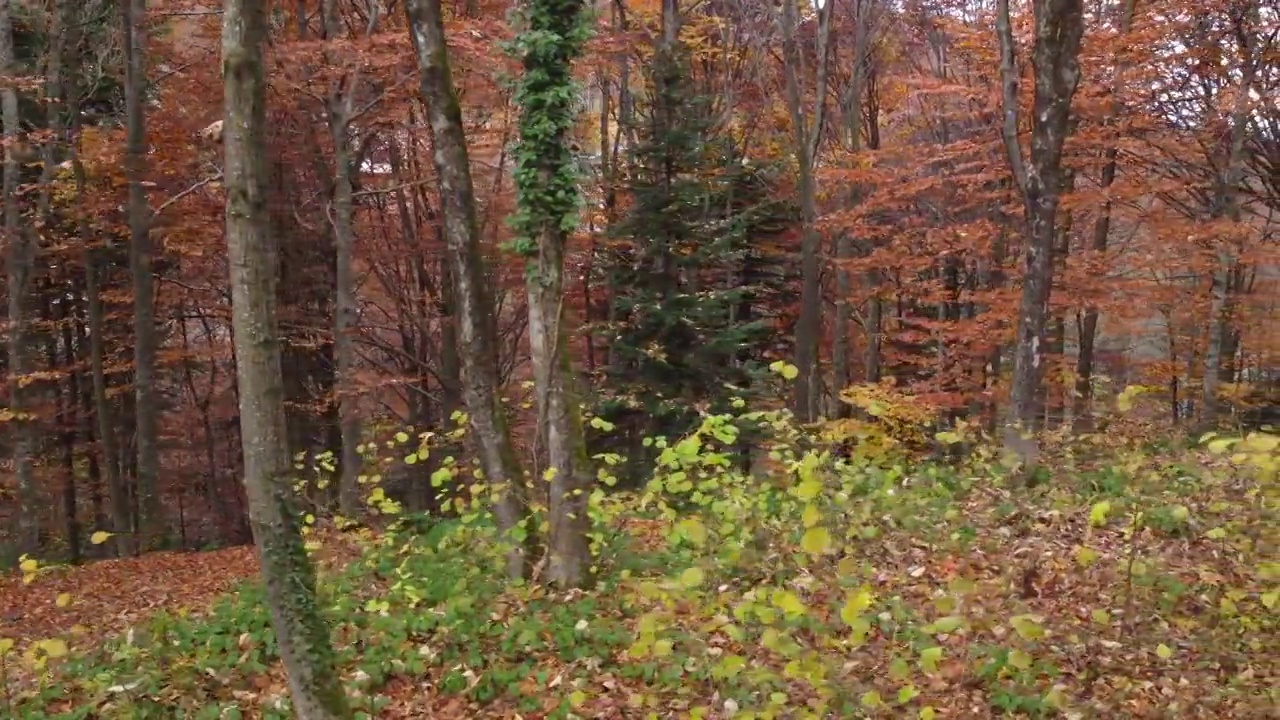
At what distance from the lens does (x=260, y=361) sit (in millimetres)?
4621

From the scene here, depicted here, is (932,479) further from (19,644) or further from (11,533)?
(11,533)

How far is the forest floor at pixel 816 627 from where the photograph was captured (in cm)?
465

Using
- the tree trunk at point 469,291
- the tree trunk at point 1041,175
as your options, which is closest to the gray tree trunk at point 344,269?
the tree trunk at point 469,291

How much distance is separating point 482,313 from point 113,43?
43.6 feet

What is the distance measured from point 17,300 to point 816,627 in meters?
15.4

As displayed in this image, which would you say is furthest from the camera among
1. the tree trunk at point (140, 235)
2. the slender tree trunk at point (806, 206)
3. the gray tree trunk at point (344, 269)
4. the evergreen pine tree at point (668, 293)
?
the slender tree trunk at point (806, 206)

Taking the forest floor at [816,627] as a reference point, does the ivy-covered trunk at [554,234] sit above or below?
above

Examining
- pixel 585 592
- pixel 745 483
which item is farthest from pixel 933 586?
pixel 585 592

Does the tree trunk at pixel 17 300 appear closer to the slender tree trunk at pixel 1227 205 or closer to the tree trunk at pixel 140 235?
the tree trunk at pixel 140 235

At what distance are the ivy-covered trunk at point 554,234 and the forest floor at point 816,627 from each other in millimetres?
407

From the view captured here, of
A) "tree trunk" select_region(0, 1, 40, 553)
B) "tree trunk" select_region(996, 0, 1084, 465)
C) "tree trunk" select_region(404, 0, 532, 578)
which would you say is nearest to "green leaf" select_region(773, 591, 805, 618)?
"tree trunk" select_region(404, 0, 532, 578)

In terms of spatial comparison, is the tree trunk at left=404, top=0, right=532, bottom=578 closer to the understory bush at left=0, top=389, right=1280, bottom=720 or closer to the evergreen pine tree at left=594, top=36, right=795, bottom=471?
the understory bush at left=0, top=389, right=1280, bottom=720

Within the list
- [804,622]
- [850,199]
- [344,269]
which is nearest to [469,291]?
[804,622]

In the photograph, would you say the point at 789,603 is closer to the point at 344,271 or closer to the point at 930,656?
the point at 930,656
